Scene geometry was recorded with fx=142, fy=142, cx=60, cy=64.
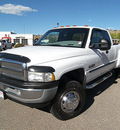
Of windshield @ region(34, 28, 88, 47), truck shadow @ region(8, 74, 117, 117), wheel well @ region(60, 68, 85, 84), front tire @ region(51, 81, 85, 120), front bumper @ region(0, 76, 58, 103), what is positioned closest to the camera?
front bumper @ region(0, 76, 58, 103)

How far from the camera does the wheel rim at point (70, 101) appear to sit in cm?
280

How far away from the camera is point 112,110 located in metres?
3.33

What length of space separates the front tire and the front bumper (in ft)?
1.08

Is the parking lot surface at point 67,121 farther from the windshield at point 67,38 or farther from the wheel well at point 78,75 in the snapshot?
the windshield at point 67,38

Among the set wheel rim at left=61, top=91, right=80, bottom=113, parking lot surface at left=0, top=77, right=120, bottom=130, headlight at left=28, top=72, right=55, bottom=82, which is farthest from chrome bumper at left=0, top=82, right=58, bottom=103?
parking lot surface at left=0, top=77, right=120, bottom=130

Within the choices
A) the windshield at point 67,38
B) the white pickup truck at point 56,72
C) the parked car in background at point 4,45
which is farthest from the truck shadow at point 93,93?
the parked car in background at point 4,45

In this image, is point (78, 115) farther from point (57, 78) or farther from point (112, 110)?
point (57, 78)

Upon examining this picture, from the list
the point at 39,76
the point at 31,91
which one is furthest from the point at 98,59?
the point at 31,91

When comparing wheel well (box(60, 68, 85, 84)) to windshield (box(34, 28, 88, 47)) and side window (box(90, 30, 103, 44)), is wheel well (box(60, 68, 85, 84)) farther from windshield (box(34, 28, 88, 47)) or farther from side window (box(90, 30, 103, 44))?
side window (box(90, 30, 103, 44))

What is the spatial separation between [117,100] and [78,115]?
140 cm

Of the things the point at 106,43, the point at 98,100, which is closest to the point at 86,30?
the point at 106,43

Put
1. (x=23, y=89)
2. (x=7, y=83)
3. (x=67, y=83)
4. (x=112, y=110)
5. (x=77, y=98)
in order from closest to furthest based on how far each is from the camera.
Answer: (x=23, y=89) → (x=7, y=83) → (x=67, y=83) → (x=77, y=98) → (x=112, y=110)

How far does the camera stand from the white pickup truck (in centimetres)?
234

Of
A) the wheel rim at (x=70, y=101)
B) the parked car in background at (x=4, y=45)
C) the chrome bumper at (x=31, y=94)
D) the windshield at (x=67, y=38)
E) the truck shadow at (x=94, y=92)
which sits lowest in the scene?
the parked car in background at (x=4, y=45)
